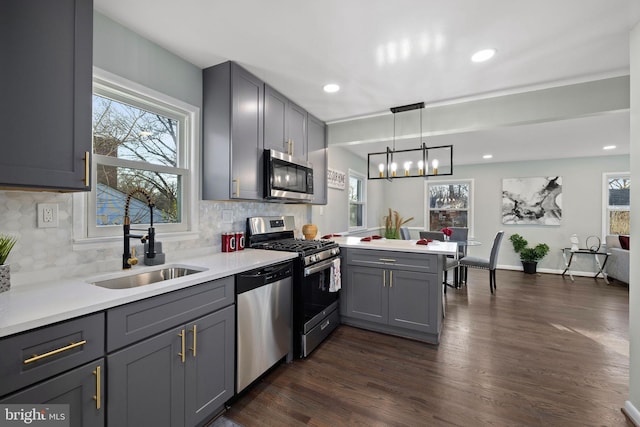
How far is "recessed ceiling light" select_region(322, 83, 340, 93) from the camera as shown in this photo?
2.69 metres

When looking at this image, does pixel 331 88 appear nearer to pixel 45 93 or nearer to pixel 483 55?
pixel 483 55

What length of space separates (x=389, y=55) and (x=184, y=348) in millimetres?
2397

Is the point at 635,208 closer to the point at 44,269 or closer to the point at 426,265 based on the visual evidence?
the point at 426,265

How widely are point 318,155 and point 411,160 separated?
9.85ft

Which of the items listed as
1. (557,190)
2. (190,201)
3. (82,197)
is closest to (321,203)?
(190,201)

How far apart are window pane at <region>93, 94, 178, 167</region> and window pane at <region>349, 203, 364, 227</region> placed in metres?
3.74

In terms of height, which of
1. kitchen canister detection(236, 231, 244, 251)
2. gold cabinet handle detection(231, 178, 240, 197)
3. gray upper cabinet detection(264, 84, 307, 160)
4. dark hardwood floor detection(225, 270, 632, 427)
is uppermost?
gray upper cabinet detection(264, 84, 307, 160)

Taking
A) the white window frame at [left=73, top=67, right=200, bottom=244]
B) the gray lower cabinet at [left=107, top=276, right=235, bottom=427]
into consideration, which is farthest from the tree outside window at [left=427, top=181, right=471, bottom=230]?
the gray lower cabinet at [left=107, top=276, right=235, bottom=427]

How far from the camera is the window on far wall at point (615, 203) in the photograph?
18.1 feet

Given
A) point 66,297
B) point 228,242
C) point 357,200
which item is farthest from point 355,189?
point 66,297

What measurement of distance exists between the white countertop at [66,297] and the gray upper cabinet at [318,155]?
1956 mm

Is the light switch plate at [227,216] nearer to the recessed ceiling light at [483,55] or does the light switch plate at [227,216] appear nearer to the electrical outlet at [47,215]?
the electrical outlet at [47,215]

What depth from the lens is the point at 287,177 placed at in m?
2.88

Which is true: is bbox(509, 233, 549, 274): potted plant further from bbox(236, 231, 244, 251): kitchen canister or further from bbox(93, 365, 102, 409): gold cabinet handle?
bbox(93, 365, 102, 409): gold cabinet handle
